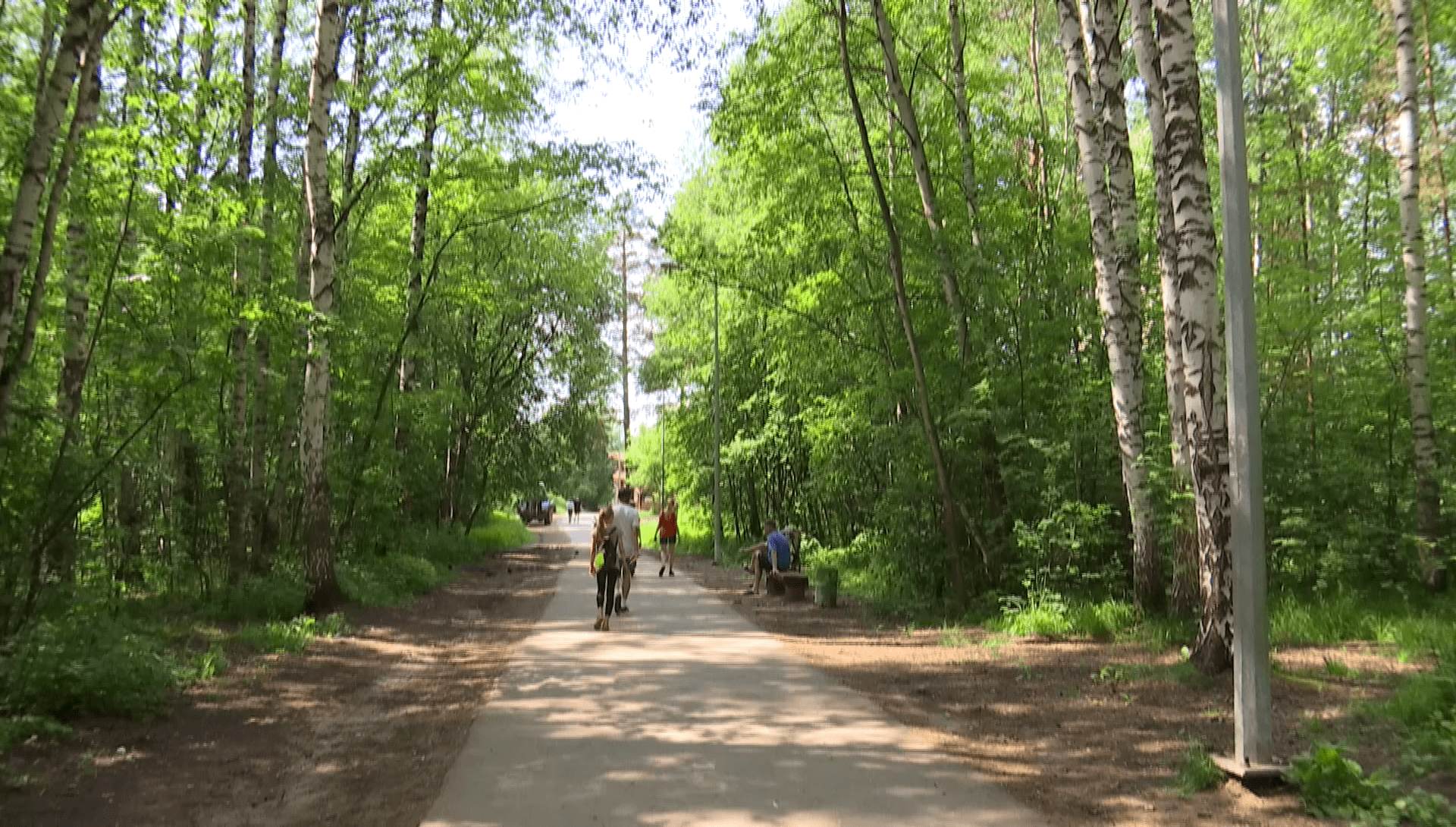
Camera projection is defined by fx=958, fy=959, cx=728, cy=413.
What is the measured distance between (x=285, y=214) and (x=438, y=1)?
4.37 metres

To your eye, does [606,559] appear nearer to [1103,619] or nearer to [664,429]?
[1103,619]

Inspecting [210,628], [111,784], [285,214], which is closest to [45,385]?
[210,628]

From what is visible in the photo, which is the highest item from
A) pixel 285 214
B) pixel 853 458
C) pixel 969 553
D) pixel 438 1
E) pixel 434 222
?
pixel 438 1

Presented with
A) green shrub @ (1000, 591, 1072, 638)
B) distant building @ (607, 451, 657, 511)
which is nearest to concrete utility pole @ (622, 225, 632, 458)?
distant building @ (607, 451, 657, 511)

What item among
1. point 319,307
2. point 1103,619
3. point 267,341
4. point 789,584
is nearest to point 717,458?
point 789,584

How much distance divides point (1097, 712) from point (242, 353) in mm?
11748

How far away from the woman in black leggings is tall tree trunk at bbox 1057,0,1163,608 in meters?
6.45

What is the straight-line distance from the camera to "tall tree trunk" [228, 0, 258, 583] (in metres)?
12.7

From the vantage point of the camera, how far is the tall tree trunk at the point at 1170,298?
911cm

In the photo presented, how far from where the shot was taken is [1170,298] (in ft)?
30.4

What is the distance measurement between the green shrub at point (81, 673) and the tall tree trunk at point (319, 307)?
5.48 metres

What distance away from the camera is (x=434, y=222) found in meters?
21.0

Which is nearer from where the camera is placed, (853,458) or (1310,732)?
(1310,732)

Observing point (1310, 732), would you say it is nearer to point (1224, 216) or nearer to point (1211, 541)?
point (1211, 541)
